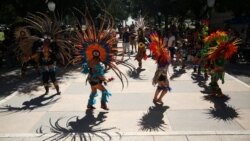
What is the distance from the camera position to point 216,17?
43375 millimetres

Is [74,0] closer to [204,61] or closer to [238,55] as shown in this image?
[238,55]

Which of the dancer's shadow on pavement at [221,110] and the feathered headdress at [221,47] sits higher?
the feathered headdress at [221,47]

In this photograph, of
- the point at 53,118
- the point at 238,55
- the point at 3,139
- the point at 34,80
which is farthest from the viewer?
the point at 238,55

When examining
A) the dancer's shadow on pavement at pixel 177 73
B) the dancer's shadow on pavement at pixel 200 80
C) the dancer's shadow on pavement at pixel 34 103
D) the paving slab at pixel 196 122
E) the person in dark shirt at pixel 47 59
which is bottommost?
the paving slab at pixel 196 122

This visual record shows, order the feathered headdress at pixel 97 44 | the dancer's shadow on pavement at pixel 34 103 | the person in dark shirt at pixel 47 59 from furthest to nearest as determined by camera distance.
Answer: the person in dark shirt at pixel 47 59 < the dancer's shadow on pavement at pixel 34 103 < the feathered headdress at pixel 97 44

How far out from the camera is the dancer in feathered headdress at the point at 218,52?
32.3 ft

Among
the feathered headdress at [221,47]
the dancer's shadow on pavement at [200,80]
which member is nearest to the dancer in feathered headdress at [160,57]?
the feathered headdress at [221,47]

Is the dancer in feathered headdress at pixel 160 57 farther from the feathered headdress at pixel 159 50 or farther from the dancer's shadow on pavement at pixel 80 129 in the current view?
the dancer's shadow on pavement at pixel 80 129

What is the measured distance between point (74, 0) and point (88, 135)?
20.5 meters

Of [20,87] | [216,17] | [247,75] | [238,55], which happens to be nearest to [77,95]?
[20,87]

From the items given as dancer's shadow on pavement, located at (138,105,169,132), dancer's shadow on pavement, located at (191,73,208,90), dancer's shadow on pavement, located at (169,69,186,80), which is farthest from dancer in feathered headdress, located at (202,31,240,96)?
dancer's shadow on pavement, located at (169,69,186,80)

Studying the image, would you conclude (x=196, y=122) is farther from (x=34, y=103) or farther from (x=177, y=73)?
(x=177, y=73)

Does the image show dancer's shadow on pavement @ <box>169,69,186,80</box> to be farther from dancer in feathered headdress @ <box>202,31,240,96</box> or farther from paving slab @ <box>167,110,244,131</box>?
paving slab @ <box>167,110,244,131</box>

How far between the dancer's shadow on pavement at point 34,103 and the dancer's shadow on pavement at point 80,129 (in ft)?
5.24
